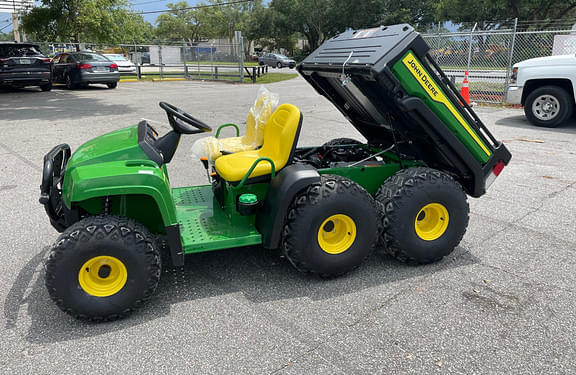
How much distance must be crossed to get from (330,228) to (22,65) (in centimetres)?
1589

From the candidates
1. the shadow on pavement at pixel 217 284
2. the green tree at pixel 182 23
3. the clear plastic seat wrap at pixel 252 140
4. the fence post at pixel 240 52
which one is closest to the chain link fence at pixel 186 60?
the fence post at pixel 240 52

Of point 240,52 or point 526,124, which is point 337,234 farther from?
point 240,52

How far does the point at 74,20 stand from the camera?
68.3ft

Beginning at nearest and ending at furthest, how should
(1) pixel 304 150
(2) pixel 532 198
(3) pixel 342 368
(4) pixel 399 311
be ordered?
(3) pixel 342 368 → (4) pixel 399 311 → (1) pixel 304 150 → (2) pixel 532 198

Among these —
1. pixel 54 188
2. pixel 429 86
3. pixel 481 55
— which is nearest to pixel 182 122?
pixel 54 188

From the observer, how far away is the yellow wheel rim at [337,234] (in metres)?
3.44

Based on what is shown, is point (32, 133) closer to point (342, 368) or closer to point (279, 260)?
point (279, 260)

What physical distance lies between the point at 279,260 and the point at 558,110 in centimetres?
839

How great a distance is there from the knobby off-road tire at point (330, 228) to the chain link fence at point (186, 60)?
2045 centimetres

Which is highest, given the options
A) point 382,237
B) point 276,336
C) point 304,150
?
point 304,150

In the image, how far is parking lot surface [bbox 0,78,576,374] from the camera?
2.63 m

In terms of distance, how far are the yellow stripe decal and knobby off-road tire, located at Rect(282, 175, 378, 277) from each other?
0.88 meters

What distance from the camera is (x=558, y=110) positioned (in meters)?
9.56

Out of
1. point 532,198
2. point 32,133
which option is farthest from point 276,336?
point 32,133
